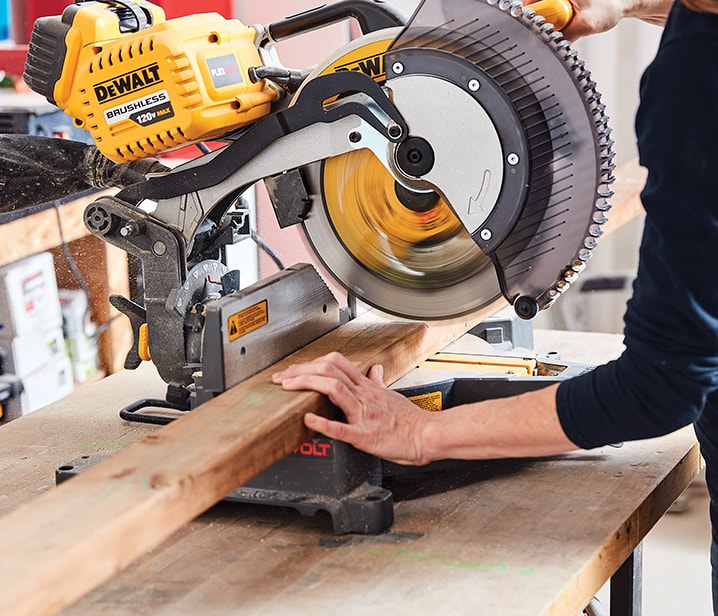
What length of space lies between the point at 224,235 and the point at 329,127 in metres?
0.29

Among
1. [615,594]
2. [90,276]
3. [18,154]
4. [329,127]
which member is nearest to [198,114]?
[329,127]

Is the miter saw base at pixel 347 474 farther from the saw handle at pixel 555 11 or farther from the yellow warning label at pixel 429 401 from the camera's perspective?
the saw handle at pixel 555 11

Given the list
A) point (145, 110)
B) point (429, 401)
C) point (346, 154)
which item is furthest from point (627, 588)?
point (145, 110)

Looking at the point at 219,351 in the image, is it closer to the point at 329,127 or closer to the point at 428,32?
the point at 329,127

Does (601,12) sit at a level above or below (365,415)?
above

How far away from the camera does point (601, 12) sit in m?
1.68

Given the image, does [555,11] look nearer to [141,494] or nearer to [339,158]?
[339,158]

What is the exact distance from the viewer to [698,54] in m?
1.13

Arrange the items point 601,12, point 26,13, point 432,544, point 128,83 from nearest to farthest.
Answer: point 432,544 < point 128,83 < point 601,12 < point 26,13

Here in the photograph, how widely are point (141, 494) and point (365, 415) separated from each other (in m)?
0.43

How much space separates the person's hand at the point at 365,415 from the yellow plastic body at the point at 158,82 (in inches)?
15.4

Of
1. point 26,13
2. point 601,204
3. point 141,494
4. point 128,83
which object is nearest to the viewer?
point 141,494

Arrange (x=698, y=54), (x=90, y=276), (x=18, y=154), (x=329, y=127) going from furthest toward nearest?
(x=90, y=276), (x=18, y=154), (x=329, y=127), (x=698, y=54)

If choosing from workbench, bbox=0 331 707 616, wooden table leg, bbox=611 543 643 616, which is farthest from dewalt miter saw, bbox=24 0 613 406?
wooden table leg, bbox=611 543 643 616
